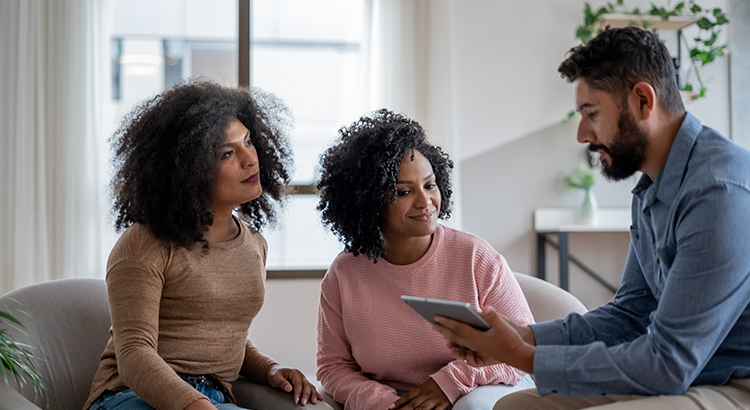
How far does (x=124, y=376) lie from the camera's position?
1.37m

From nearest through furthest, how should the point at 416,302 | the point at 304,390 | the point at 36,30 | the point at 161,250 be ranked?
the point at 416,302 → the point at 161,250 → the point at 304,390 → the point at 36,30

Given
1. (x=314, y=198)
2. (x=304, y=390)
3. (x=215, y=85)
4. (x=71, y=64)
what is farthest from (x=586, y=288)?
(x=71, y=64)

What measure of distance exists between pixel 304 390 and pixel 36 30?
2676 millimetres

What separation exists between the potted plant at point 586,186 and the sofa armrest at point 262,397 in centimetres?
244

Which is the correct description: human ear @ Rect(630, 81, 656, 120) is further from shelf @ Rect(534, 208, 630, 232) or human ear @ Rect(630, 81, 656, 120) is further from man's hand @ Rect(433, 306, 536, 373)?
shelf @ Rect(534, 208, 630, 232)

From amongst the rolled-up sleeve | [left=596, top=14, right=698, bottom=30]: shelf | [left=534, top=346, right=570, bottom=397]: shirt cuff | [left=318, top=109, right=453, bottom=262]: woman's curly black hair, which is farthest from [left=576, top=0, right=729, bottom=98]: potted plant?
[left=534, top=346, right=570, bottom=397]: shirt cuff

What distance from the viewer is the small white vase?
3580mm

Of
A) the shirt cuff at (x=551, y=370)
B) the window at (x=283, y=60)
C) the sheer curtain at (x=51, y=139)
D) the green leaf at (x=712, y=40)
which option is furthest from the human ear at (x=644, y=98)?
the sheer curtain at (x=51, y=139)

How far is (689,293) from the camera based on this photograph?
3.61 ft

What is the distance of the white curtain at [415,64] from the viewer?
3.47m

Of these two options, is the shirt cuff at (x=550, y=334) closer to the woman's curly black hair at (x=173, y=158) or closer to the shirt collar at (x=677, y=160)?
the shirt collar at (x=677, y=160)

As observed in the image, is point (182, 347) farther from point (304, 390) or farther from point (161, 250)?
point (304, 390)

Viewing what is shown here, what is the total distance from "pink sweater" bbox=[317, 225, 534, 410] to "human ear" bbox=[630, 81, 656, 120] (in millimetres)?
627

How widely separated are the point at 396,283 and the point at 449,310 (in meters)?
0.54
